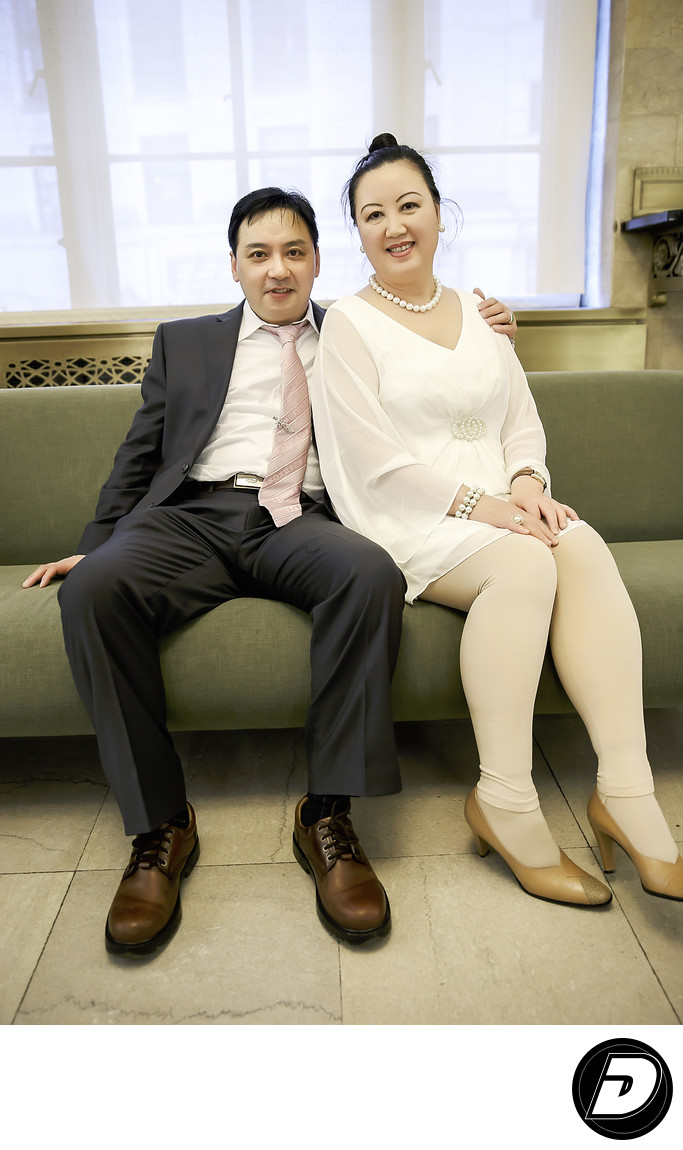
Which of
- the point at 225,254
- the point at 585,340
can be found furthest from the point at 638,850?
the point at 225,254

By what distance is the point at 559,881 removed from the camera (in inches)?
52.8

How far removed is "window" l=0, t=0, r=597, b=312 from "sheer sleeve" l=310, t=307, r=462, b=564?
169 centimetres

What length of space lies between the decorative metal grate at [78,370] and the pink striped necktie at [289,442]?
5.11 feet

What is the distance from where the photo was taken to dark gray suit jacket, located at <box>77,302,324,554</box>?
1772mm

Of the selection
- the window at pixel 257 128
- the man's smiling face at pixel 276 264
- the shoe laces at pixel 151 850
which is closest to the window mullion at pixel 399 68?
the window at pixel 257 128

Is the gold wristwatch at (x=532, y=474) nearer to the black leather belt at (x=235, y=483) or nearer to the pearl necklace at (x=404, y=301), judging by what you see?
the pearl necklace at (x=404, y=301)

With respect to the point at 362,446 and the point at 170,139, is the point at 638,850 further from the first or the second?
the point at 170,139

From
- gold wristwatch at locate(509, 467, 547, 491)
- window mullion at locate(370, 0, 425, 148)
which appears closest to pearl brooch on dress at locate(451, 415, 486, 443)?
gold wristwatch at locate(509, 467, 547, 491)

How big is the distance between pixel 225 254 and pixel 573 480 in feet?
6.29

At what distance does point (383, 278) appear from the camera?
171 cm

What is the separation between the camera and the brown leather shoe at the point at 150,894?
1.27 metres
